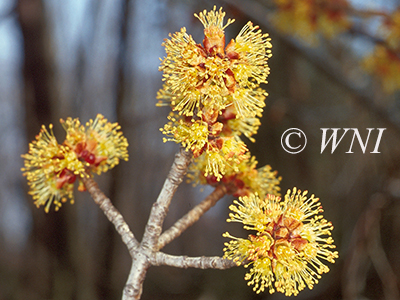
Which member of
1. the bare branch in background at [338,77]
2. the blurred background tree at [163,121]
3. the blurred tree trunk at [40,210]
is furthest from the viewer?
the blurred tree trunk at [40,210]

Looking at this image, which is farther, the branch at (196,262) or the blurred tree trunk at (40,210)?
the blurred tree trunk at (40,210)

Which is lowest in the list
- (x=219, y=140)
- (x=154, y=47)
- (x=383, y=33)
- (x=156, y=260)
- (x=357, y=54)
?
(x=156, y=260)

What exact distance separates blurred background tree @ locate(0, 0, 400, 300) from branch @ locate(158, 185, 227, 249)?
78 centimetres

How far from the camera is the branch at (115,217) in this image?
52cm

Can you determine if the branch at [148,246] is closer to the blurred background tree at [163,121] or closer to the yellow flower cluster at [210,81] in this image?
the yellow flower cluster at [210,81]

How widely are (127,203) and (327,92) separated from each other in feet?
4.88

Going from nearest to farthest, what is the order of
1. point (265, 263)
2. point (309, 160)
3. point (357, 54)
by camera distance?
point (265, 263), point (357, 54), point (309, 160)

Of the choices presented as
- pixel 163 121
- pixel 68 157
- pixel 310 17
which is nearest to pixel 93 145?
pixel 68 157

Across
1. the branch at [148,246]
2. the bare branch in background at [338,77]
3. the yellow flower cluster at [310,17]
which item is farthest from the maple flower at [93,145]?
the yellow flower cluster at [310,17]

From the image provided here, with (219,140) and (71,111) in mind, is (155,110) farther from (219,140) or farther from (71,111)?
(219,140)

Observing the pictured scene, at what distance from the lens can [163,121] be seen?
2.05 metres

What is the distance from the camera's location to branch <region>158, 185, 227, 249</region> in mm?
522

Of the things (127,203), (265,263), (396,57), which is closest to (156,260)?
(265,263)

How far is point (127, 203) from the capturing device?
206cm
